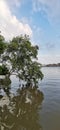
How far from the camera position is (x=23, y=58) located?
168 feet

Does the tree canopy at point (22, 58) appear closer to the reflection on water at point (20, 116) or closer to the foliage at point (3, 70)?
the foliage at point (3, 70)

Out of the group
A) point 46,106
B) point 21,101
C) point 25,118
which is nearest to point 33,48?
point 21,101

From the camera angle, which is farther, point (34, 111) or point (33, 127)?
point (34, 111)

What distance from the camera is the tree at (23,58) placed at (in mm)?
49938

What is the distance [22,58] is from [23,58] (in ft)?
0.81

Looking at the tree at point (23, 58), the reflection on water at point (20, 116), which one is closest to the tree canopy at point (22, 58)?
the tree at point (23, 58)

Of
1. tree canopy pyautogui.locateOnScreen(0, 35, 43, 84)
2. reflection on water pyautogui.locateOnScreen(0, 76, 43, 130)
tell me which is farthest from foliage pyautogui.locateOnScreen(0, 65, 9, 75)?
reflection on water pyautogui.locateOnScreen(0, 76, 43, 130)

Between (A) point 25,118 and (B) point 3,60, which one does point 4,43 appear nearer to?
(B) point 3,60

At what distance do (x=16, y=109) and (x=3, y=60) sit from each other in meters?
20.7

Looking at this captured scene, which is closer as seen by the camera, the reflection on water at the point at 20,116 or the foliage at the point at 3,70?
the reflection on water at the point at 20,116

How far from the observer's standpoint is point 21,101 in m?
38.5

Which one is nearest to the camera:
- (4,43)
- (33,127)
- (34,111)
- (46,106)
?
(33,127)

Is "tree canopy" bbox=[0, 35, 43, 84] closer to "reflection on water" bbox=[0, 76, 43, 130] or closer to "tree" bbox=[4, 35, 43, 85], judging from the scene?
"tree" bbox=[4, 35, 43, 85]

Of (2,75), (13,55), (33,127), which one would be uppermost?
(13,55)
